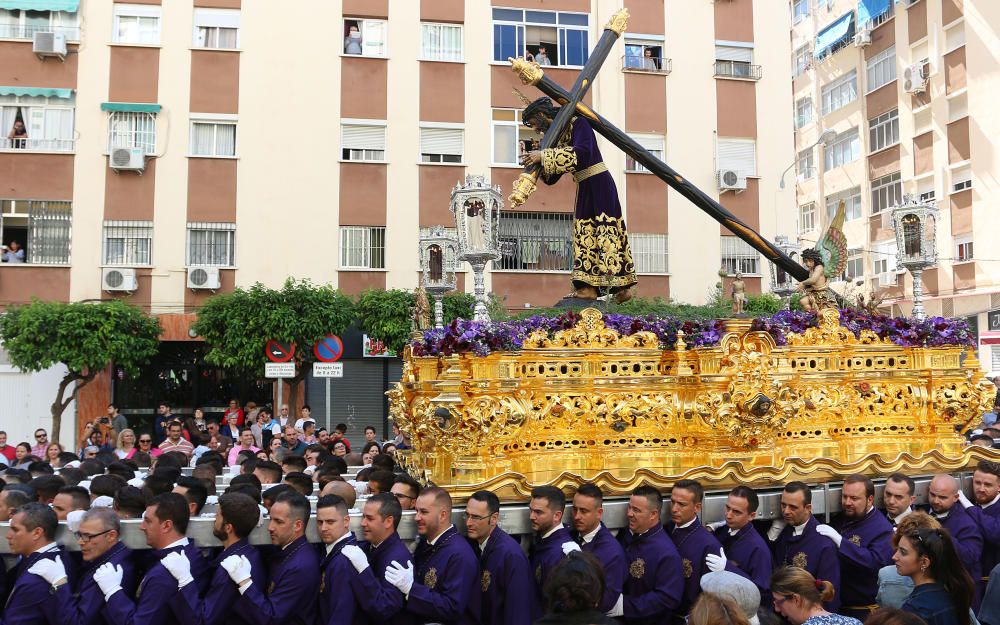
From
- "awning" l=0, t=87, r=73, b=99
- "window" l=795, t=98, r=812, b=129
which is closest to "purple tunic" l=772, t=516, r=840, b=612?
"awning" l=0, t=87, r=73, b=99

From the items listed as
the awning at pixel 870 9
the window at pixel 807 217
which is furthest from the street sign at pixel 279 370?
the window at pixel 807 217

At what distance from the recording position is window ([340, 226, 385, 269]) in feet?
66.5

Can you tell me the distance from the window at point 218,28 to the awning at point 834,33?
2037 centimetres

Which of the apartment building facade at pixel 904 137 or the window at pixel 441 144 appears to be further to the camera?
the apartment building facade at pixel 904 137

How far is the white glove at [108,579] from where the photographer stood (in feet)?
16.1

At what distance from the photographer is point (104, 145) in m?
19.6

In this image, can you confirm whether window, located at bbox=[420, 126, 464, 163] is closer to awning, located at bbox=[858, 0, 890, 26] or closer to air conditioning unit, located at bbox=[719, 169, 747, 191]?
air conditioning unit, located at bbox=[719, 169, 747, 191]

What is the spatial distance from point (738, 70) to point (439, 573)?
19.7 meters

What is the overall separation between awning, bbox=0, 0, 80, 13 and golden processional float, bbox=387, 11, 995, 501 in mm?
16070

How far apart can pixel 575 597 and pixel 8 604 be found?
3.27 meters

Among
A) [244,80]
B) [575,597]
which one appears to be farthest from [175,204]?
[575,597]

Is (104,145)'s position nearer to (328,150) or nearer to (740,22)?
(328,150)

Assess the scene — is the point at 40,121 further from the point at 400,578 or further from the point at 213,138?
the point at 400,578

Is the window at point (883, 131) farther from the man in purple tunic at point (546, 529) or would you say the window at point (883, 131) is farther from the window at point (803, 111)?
the man in purple tunic at point (546, 529)
